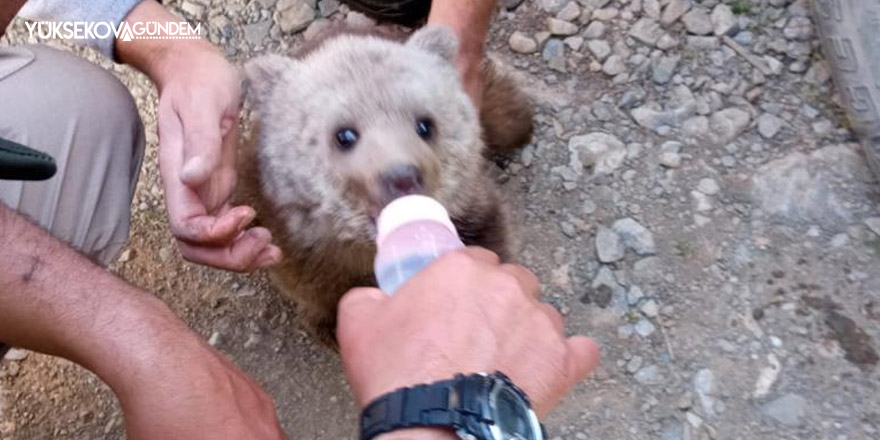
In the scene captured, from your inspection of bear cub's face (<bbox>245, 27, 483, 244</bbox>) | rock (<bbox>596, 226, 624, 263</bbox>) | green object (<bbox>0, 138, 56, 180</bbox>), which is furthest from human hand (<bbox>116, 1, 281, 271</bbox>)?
rock (<bbox>596, 226, 624, 263</bbox>)

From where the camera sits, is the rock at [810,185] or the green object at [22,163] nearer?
the green object at [22,163]

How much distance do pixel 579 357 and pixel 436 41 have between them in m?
1.00


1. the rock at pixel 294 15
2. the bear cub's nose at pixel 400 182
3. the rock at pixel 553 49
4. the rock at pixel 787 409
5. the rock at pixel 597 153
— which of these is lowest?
the rock at pixel 787 409

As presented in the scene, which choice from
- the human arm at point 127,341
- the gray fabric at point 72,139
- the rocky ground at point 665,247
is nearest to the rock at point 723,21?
the rocky ground at point 665,247

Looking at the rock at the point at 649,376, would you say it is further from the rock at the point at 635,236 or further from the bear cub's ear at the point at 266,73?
the bear cub's ear at the point at 266,73

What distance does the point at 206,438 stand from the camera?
1635 mm

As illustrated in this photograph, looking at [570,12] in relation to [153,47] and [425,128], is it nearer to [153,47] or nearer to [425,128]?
[425,128]

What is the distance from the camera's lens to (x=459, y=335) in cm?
135

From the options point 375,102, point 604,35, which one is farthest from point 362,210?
point 604,35

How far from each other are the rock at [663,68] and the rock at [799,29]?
1.01 ft

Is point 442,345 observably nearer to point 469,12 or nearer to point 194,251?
point 194,251

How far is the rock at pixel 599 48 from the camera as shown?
2.83 meters

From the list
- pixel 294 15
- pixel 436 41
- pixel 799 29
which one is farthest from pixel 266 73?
pixel 799 29

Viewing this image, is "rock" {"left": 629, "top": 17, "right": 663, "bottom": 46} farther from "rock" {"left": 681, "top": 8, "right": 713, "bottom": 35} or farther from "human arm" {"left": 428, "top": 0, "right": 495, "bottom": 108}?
"human arm" {"left": 428, "top": 0, "right": 495, "bottom": 108}
